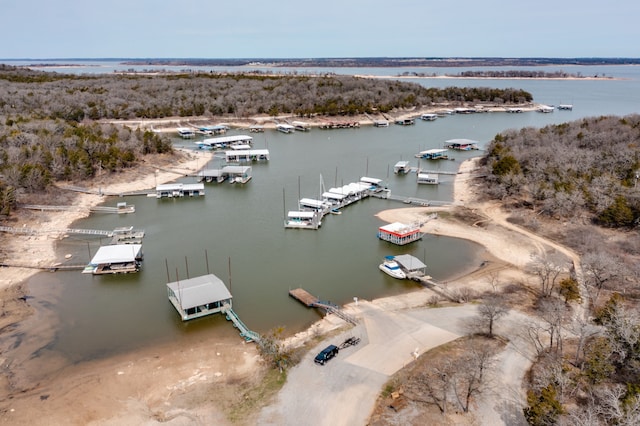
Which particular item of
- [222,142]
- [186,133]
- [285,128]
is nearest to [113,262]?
[222,142]

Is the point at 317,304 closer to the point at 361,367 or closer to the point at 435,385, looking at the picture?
the point at 361,367

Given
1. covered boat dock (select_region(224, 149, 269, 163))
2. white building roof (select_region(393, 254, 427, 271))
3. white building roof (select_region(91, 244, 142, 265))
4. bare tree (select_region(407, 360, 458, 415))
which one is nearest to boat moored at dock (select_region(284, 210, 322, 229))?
white building roof (select_region(393, 254, 427, 271))

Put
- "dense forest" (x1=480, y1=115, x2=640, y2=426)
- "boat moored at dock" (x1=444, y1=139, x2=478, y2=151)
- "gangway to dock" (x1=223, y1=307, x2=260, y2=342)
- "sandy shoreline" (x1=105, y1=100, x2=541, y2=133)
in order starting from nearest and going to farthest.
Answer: "dense forest" (x1=480, y1=115, x2=640, y2=426) < "gangway to dock" (x1=223, y1=307, x2=260, y2=342) < "boat moored at dock" (x1=444, y1=139, x2=478, y2=151) < "sandy shoreline" (x1=105, y1=100, x2=541, y2=133)

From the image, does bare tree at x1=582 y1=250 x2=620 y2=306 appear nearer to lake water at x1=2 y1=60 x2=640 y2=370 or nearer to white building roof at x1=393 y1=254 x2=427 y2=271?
lake water at x1=2 y1=60 x2=640 y2=370

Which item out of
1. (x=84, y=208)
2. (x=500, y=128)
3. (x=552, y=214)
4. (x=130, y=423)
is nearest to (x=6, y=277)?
(x=84, y=208)

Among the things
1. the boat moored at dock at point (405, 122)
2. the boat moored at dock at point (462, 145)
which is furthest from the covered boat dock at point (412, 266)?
the boat moored at dock at point (405, 122)

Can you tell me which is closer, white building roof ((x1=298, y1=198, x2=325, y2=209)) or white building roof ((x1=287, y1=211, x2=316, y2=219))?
white building roof ((x1=287, y1=211, x2=316, y2=219))

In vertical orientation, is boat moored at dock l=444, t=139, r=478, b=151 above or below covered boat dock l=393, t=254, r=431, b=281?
above
